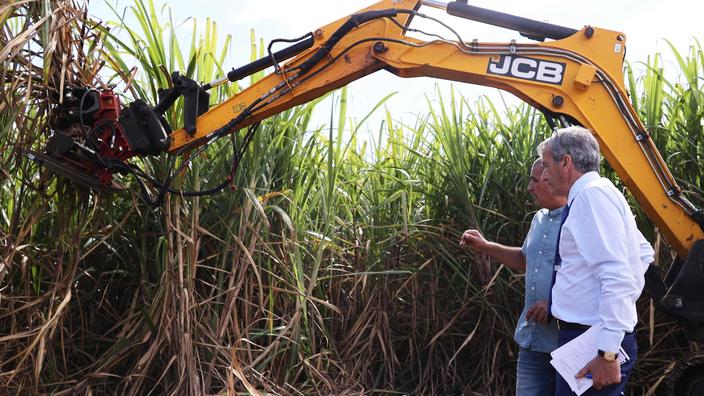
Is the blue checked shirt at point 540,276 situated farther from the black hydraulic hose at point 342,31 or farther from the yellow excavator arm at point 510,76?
the black hydraulic hose at point 342,31

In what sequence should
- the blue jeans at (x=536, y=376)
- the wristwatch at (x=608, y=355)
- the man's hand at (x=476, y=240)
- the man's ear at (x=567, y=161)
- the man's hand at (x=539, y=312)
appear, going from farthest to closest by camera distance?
the man's hand at (x=476, y=240) < the blue jeans at (x=536, y=376) < the man's hand at (x=539, y=312) < the man's ear at (x=567, y=161) < the wristwatch at (x=608, y=355)

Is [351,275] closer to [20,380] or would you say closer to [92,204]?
[92,204]

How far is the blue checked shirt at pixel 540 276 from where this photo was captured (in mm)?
4074

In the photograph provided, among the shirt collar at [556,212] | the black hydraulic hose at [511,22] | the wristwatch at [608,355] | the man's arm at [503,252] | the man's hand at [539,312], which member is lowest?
the wristwatch at [608,355]

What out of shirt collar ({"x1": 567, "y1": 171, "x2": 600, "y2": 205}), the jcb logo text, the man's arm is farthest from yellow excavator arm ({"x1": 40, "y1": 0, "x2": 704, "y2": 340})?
shirt collar ({"x1": 567, "y1": 171, "x2": 600, "y2": 205})

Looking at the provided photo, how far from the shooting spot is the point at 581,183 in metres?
3.48

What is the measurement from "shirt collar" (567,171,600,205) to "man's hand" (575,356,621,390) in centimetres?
65

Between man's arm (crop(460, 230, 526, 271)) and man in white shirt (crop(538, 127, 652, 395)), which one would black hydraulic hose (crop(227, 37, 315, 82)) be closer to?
man's arm (crop(460, 230, 526, 271))

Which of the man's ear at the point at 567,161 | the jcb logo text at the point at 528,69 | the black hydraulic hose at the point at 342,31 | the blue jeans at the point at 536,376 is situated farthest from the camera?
the black hydraulic hose at the point at 342,31

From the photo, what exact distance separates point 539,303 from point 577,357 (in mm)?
757

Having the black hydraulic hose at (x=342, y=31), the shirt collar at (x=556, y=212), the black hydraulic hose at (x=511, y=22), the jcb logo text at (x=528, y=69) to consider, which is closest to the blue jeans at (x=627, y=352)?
the shirt collar at (x=556, y=212)

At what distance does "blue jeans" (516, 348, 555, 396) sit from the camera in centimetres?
410

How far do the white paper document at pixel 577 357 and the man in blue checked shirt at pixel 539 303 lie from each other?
2.25ft

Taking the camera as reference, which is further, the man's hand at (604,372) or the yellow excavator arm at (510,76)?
the yellow excavator arm at (510,76)
